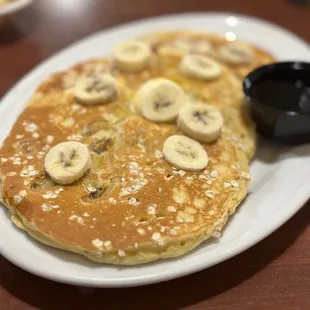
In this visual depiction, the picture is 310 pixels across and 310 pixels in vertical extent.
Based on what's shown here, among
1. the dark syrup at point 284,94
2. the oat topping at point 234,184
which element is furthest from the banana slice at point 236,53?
the oat topping at point 234,184

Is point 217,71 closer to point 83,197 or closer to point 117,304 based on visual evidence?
point 83,197

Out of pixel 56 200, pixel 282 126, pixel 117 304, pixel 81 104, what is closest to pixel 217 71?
pixel 282 126

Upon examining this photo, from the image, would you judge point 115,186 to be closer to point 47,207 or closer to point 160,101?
point 47,207

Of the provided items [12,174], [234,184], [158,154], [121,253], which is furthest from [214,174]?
[12,174]

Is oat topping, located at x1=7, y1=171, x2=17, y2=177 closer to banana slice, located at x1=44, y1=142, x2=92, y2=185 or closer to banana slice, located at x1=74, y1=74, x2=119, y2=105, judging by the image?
banana slice, located at x1=44, y1=142, x2=92, y2=185

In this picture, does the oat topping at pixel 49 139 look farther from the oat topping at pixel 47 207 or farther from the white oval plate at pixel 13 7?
the white oval plate at pixel 13 7
